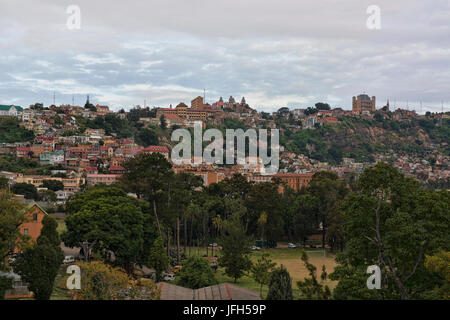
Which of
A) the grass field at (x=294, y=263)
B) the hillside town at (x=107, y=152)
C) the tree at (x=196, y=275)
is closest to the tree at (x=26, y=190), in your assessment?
the hillside town at (x=107, y=152)

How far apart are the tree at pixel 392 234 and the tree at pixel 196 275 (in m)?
11.6

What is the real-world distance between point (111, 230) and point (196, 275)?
18.4 ft

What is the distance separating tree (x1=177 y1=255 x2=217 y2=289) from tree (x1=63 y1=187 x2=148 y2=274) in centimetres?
334

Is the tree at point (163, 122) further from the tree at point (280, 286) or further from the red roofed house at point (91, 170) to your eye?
the tree at point (280, 286)

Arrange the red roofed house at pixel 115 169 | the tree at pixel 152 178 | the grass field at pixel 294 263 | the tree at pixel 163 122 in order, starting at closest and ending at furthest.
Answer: the grass field at pixel 294 263, the tree at pixel 152 178, the red roofed house at pixel 115 169, the tree at pixel 163 122

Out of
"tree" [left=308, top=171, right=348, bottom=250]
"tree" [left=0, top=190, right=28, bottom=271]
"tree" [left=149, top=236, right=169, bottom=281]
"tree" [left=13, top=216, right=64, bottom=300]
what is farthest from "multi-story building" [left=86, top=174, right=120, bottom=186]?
"tree" [left=0, top=190, right=28, bottom=271]

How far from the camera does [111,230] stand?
29.6 meters

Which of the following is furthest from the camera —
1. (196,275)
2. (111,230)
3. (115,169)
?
(115,169)

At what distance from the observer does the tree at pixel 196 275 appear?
1123 inches

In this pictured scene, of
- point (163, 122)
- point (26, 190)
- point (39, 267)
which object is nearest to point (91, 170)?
point (26, 190)

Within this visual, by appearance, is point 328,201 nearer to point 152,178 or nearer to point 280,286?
point 152,178

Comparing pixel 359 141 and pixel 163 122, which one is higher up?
pixel 163 122
